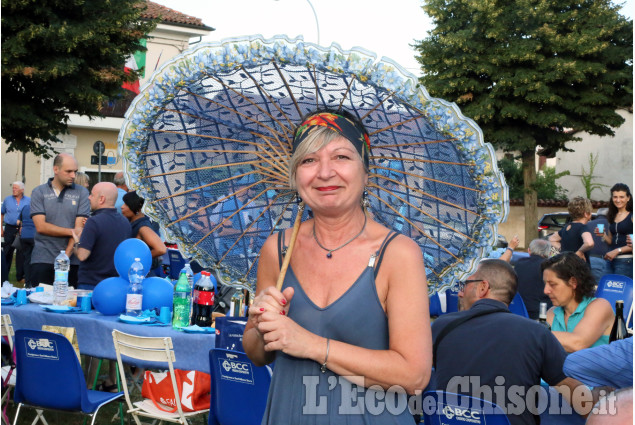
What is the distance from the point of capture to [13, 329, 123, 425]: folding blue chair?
14.9 feet

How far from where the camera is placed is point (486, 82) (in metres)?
26.7

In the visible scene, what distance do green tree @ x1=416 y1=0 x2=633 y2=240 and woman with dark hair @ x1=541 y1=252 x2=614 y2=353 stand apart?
21.0m

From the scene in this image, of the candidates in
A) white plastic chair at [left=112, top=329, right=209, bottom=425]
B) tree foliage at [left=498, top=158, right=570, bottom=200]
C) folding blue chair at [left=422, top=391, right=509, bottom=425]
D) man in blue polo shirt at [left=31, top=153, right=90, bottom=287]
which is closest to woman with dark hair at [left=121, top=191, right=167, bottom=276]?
man in blue polo shirt at [left=31, top=153, right=90, bottom=287]

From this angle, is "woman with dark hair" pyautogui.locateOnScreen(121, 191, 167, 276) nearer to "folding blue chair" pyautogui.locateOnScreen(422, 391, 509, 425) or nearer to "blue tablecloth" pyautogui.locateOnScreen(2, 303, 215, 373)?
"blue tablecloth" pyautogui.locateOnScreen(2, 303, 215, 373)

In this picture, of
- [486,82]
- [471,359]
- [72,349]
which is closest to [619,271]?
[471,359]

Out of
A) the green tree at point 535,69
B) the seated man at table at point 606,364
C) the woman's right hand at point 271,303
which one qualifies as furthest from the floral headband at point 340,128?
the green tree at point 535,69

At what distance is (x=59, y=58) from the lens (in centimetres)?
1795

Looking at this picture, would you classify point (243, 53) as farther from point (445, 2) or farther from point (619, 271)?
point (445, 2)

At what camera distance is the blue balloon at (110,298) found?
5.59m

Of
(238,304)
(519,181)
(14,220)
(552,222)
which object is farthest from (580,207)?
(519,181)

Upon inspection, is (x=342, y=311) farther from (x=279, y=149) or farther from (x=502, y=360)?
(x=502, y=360)

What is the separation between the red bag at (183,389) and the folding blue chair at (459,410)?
6.67 ft

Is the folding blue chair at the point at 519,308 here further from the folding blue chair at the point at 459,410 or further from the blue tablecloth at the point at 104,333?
the folding blue chair at the point at 459,410

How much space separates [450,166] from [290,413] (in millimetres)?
1201
